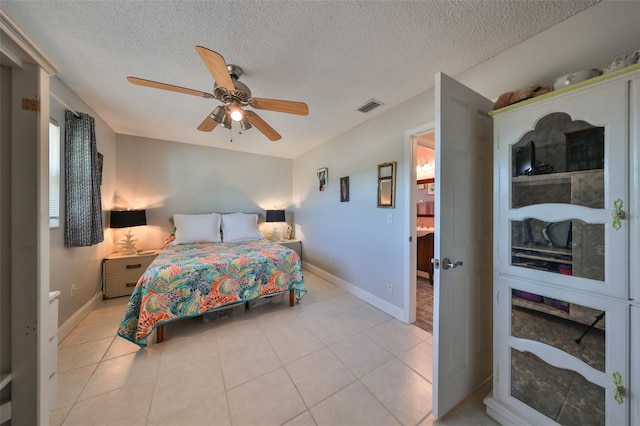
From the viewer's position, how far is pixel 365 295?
279cm

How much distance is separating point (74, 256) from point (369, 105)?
3.48 m

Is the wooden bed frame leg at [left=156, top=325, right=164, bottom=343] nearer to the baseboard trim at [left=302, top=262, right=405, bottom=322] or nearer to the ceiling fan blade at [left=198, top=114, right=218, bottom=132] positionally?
the ceiling fan blade at [left=198, top=114, right=218, bottom=132]

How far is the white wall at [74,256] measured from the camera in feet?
6.27

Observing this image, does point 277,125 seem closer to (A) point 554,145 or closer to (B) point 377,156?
(B) point 377,156

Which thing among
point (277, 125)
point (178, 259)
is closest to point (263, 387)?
point (178, 259)

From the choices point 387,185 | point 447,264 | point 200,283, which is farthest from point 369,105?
point 200,283

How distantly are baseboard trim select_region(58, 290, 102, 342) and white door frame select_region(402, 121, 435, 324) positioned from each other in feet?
10.6

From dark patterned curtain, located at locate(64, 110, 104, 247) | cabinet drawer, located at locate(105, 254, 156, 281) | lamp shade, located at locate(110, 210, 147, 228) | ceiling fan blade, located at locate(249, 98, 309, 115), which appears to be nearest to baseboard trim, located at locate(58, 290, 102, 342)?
cabinet drawer, located at locate(105, 254, 156, 281)

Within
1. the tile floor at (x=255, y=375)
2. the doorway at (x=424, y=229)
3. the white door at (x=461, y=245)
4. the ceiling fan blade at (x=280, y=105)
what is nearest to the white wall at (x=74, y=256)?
the tile floor at (x=255, y=375)

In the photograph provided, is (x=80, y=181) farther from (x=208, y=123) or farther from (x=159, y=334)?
(x=159, y=334)

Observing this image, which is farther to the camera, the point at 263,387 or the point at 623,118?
the point at 263,387

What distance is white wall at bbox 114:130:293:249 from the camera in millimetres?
3326

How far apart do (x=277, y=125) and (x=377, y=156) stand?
1399 mm

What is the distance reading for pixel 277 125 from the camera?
9.50 ft
